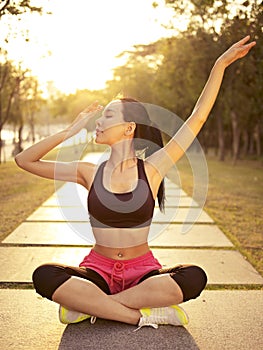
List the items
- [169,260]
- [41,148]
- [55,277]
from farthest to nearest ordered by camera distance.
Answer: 1. [169,260]
2. [41,148]
3. [55,277]

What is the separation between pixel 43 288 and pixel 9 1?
29.8 feet

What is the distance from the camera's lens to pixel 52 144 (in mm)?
3350

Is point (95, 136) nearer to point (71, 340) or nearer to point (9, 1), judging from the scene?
point (71, 340)

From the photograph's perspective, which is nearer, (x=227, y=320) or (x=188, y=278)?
(x=188, y=278)

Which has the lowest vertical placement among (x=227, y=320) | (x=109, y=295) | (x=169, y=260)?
(x=169, y=260)

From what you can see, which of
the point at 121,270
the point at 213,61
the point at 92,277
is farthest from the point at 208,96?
the point at 213,61

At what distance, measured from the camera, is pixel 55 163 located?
3461 millimetres

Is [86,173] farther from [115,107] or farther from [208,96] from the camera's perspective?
[208,96]

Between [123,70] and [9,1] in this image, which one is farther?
[123,70]

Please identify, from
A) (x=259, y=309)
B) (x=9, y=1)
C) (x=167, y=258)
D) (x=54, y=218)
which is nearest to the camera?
(x=259, y=309)

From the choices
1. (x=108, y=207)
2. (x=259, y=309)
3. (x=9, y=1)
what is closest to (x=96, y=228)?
(x=108, y=207)

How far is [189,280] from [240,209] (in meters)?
5.69

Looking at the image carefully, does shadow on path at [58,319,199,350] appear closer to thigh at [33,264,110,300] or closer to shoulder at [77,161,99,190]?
thigh at [33,264,110,300]

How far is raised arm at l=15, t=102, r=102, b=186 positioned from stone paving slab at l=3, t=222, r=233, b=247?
91.0 inches
